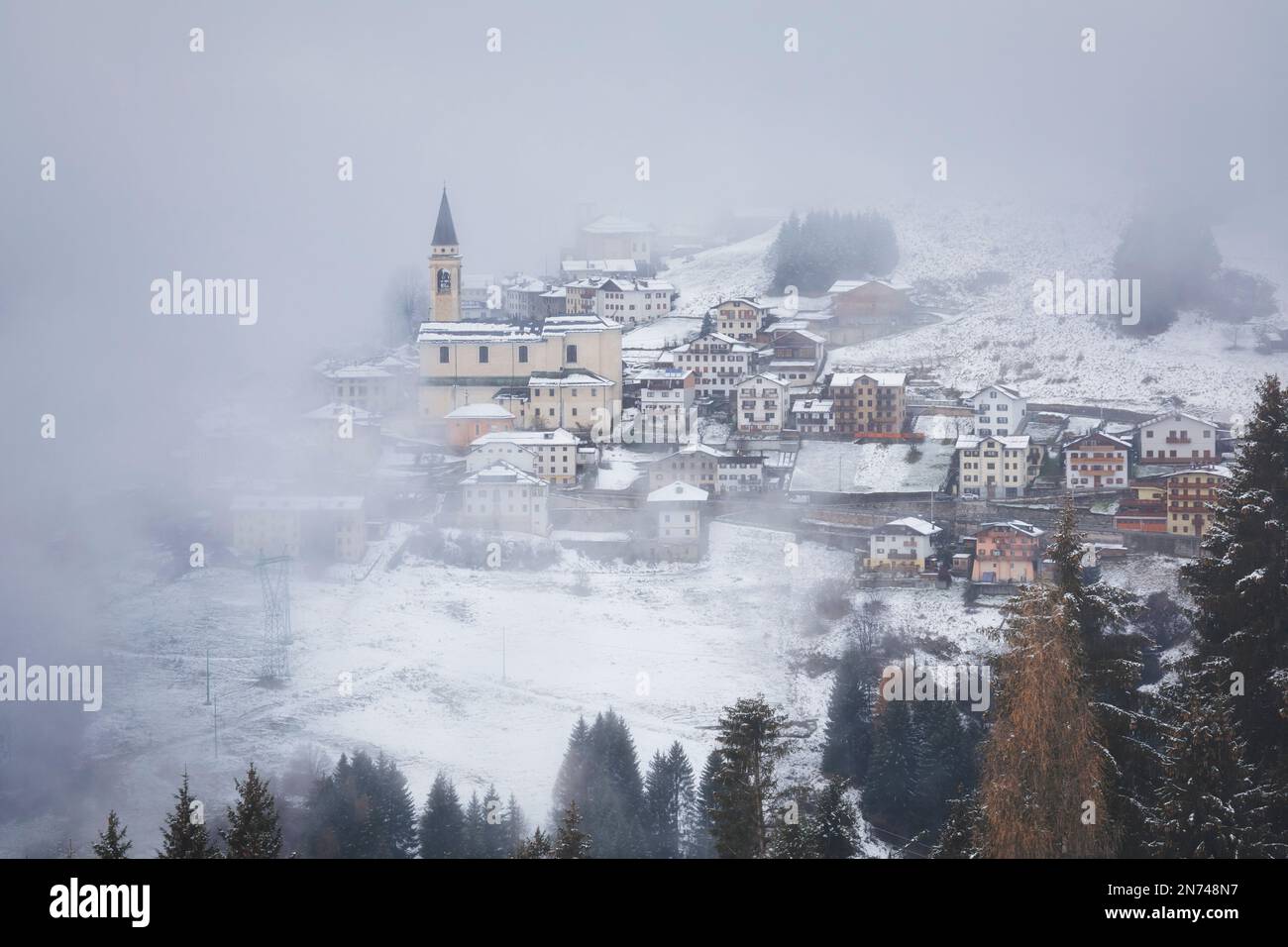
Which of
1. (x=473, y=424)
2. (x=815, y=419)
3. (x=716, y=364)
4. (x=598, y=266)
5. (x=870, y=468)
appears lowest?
(x=870, y=468)

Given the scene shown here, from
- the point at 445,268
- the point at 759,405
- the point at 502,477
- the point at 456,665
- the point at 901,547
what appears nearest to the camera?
the point at 456,665

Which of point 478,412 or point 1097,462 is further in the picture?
point 478,412

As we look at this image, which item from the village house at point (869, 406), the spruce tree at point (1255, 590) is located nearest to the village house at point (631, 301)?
the village house at point (869, 406)

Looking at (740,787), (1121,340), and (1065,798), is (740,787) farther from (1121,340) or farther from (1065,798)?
(1121,340)

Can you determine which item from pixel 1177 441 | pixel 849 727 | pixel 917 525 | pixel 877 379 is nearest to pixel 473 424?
pixel 877 379

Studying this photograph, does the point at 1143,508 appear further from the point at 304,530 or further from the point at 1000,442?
the point at 304,530

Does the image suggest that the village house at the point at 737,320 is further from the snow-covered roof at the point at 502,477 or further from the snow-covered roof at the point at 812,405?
the snow-covered roof at the point at 502,477

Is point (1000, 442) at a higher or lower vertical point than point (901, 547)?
higher
